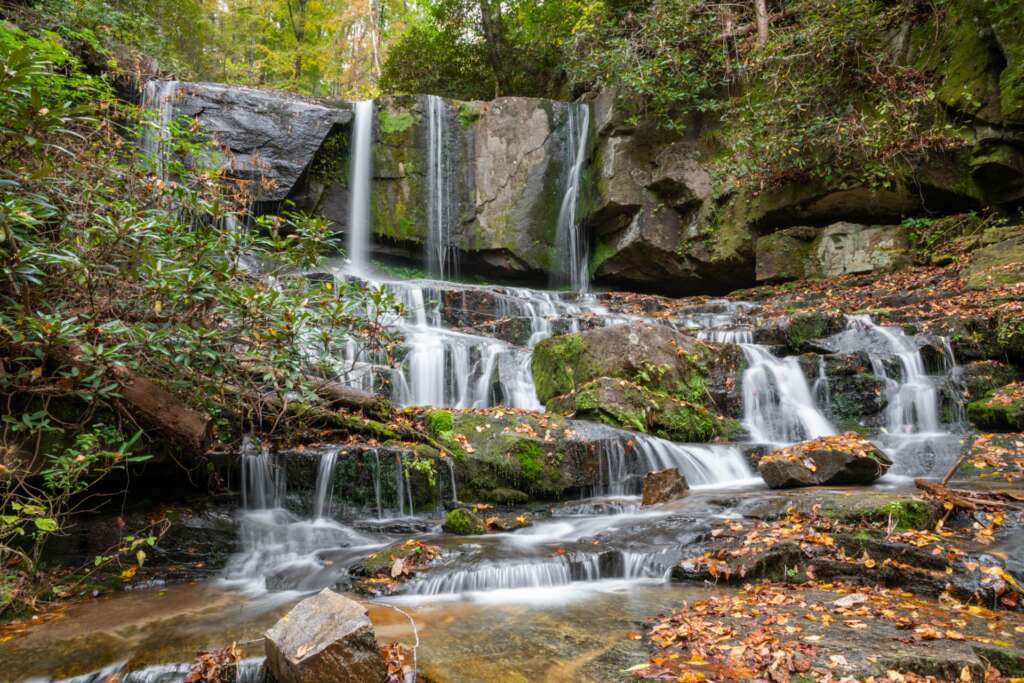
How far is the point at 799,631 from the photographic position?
3178 mm

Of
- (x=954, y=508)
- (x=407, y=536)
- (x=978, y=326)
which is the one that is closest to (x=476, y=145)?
(x=978, y=326)

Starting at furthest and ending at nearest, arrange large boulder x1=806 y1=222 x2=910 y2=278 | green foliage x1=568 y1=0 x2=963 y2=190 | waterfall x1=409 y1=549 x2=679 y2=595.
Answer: large boulder x1=806 y1=222 x2=910 y2=278, green foliage x1=568 y1=0 x2=963 y2=190, waterfall x1=409 y1=549 x2=679 y2=595

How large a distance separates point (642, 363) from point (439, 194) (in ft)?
31.2

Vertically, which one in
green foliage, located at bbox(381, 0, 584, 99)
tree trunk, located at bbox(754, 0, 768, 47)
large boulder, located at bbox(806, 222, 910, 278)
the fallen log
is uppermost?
green foliage, located at bbox(381, 0, 584, 99)

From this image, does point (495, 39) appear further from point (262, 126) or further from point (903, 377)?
point (903, 377)

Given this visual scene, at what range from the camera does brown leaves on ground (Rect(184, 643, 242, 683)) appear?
3004 mm

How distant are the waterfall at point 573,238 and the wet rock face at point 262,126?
640 cm

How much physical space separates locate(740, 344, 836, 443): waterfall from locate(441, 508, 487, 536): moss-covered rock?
486cm

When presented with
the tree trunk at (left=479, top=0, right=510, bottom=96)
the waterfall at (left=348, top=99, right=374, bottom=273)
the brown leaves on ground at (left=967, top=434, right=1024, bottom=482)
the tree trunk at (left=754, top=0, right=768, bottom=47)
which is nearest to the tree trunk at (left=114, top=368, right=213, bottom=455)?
the brown leaves on ground at (left=967, top=434, right=1024, bottom=482)

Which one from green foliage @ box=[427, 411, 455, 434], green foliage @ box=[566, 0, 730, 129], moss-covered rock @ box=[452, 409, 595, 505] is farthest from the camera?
green foliage @ box=[566, 0, 730, 129]

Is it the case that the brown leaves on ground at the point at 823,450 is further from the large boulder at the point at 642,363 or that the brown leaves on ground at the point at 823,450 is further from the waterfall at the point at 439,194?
the waterfall at the point at 439,194

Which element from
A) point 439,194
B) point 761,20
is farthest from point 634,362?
point 761,20

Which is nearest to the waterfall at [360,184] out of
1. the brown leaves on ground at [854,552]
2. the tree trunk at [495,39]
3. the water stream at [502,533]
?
the water stream at [502,533]

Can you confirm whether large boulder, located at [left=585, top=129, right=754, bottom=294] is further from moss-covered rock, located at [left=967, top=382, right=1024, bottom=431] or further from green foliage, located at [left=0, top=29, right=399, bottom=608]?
green foliage, located at [left=0, top=29, right=399, bottom=608]
